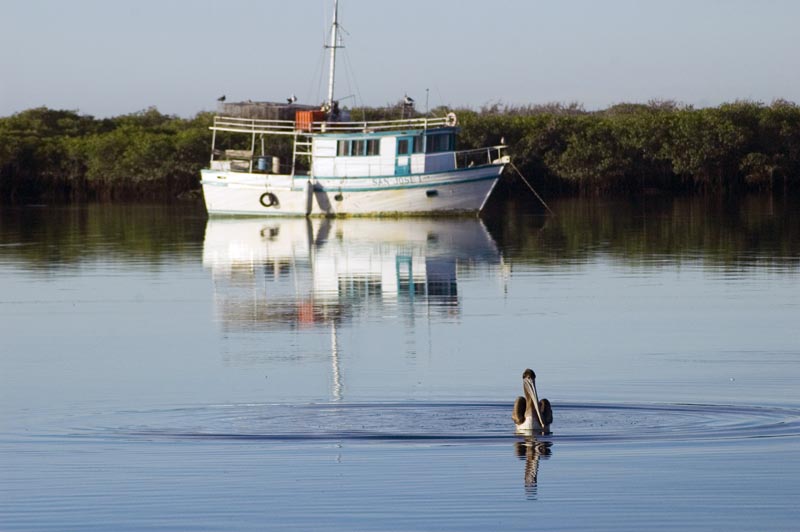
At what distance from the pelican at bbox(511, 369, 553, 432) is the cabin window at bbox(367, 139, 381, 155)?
4273cm

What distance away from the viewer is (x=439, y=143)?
55625mm

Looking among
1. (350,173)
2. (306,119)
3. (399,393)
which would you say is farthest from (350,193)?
(399,393)

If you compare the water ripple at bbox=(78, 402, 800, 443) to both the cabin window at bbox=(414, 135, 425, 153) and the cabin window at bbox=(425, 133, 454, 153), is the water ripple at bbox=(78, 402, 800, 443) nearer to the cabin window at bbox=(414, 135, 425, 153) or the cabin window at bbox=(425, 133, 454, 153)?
the cabin window at bbox=(414, 135, 425, 153)

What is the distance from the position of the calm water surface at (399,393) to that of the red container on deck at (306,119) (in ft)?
77.4

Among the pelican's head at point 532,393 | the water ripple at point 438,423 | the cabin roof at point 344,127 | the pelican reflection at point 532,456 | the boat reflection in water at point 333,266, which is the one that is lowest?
the pelican reflection at point 532,456

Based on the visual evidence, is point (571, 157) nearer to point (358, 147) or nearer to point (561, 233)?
point (358, 147)

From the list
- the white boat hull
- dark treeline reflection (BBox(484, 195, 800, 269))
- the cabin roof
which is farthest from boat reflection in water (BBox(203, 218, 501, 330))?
the cabin roof

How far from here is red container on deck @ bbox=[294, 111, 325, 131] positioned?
57219 millimetres

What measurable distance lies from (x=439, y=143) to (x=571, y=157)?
25768 millimetres

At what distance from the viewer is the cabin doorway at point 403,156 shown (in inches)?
2165

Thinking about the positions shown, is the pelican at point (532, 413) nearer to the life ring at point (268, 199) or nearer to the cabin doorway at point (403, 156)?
the cabin doorway at point (403, 156)

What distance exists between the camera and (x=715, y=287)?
26.5 meters

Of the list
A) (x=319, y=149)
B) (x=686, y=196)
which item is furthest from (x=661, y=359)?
(x=686, y=196)

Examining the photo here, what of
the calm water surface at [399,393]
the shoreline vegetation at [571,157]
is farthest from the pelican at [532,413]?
the shoreline vegetation at [571,157]
